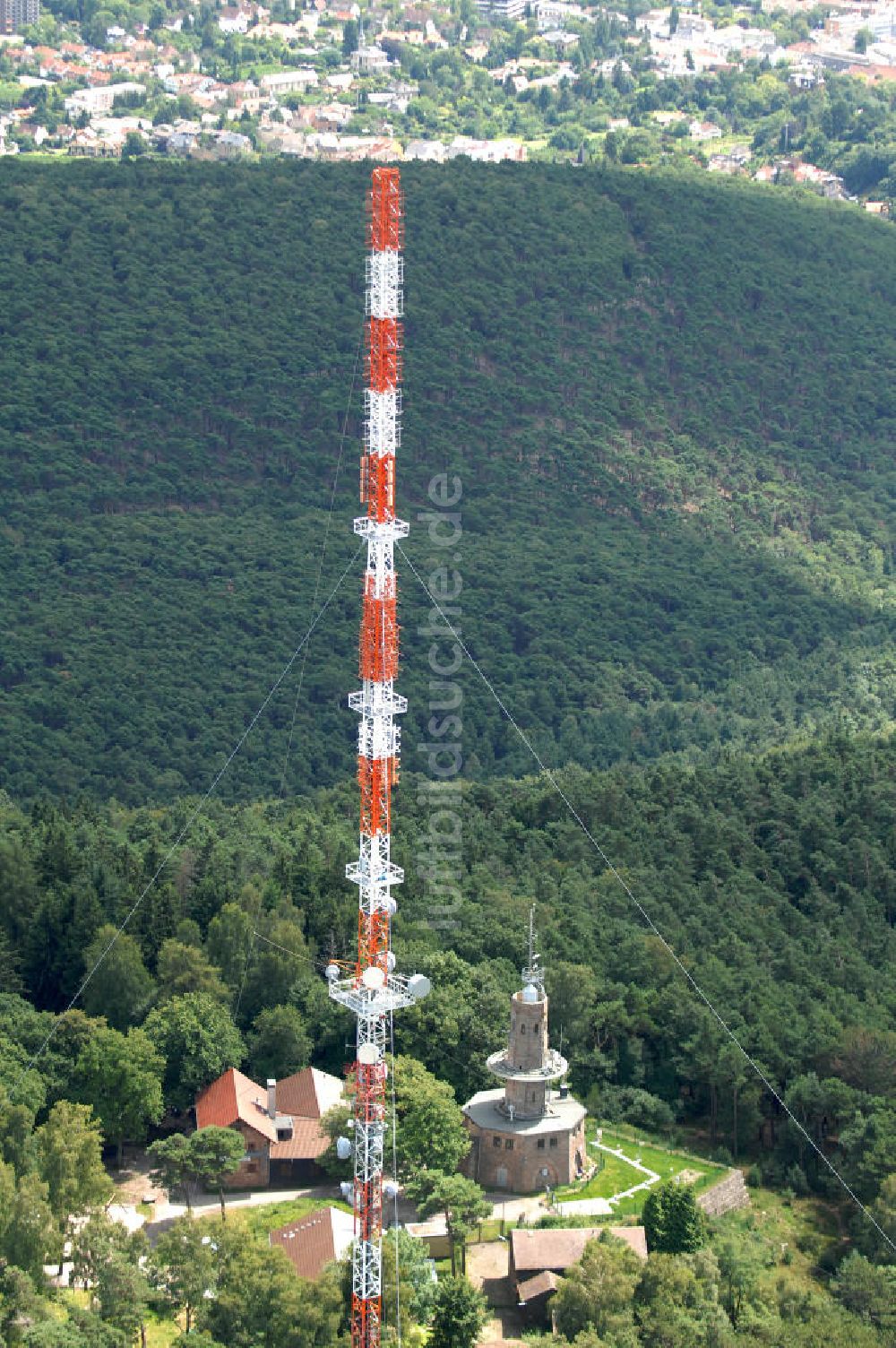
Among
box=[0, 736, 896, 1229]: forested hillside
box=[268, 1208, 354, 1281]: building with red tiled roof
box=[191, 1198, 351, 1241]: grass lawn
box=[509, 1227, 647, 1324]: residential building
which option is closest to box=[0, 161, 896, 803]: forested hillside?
box=[0, 736, 896, 1229]: forested hillside

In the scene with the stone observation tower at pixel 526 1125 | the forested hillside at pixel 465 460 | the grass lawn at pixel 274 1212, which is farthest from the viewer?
the forested hillside at pixel 465 460

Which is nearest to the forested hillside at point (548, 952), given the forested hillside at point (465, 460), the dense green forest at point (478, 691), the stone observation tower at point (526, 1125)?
the dense green forest at point (478, 691)

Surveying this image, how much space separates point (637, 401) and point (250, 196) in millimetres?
26955

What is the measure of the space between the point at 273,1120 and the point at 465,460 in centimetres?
8965

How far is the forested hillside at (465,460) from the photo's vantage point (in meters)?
140

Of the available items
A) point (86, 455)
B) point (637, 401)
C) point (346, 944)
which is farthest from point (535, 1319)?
point (637, 401)

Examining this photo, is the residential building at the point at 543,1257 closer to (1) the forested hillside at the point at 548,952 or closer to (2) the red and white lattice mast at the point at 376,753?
(2) the red and white lattice mast at the point at 376,753

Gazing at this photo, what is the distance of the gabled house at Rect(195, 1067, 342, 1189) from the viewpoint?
82.1 meters

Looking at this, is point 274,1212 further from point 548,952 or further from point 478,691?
point 478,691

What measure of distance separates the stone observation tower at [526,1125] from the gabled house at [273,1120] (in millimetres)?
4364

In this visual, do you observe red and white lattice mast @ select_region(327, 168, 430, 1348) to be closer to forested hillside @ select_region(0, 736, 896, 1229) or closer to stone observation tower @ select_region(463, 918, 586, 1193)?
stone observation tower @ select_region(463, 918, 586, 1193)

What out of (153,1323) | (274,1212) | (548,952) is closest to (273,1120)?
(274,1212)

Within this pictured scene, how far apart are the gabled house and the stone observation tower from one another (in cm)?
436

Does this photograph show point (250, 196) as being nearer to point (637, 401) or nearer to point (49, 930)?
point (637, 401)
